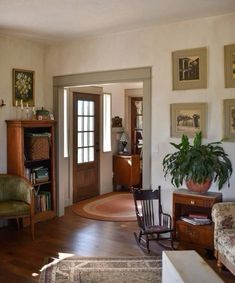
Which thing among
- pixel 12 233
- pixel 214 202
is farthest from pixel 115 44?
pixel 12 233

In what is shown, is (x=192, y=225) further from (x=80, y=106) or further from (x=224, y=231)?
(x=80, y=106)

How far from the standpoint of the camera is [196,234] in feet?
13.2

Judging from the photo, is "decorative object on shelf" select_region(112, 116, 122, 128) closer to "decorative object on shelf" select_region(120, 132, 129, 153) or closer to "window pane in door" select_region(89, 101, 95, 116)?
"decorative object on shelf" select_region(120, 132, 129, 153)

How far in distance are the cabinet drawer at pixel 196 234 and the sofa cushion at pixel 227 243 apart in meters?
0.39

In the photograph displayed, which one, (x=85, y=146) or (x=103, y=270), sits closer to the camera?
(x=103, y=270)

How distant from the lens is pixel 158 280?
11.2ft

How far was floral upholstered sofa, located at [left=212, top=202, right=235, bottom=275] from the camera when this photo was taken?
334cm

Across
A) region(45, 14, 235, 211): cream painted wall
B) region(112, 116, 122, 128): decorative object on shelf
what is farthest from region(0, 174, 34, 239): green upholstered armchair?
region(112, 116, 122, 128): decorative object on shelf

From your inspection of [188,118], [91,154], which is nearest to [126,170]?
[91,154]

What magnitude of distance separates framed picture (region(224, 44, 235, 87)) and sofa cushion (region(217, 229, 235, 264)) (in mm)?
1724

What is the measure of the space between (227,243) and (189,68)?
219 cm

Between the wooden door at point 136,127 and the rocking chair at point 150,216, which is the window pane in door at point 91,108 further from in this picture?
the rocking chair at point 150,216

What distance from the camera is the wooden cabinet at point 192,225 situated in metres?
3.95

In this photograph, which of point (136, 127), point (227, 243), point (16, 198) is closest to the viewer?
point (227, 243)
